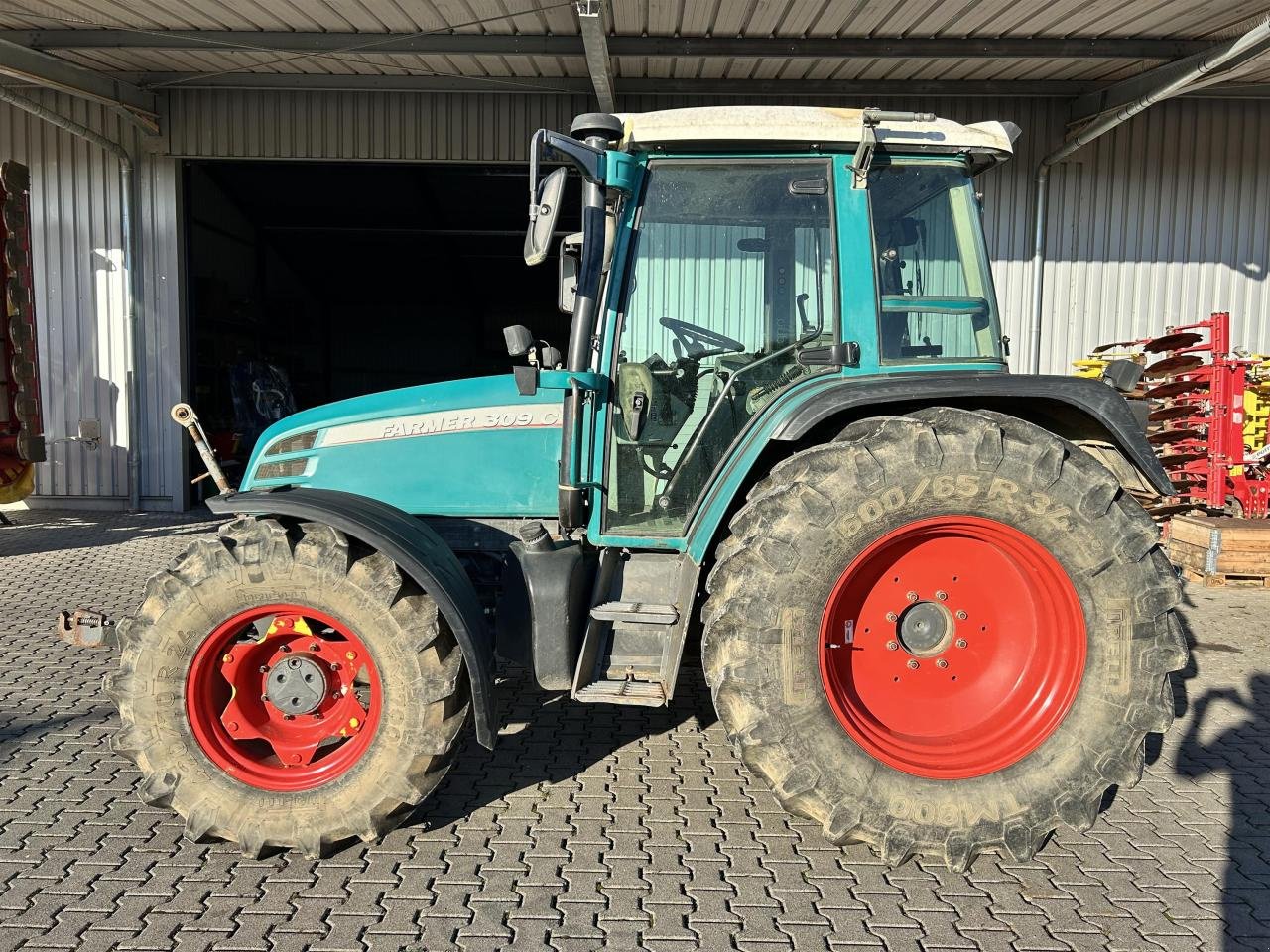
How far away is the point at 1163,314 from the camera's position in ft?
32.8

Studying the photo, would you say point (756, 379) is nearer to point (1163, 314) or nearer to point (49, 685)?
point (49, 685)

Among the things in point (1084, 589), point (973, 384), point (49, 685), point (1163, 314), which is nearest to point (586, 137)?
point (973, 384)

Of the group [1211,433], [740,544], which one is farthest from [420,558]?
[1211,433]

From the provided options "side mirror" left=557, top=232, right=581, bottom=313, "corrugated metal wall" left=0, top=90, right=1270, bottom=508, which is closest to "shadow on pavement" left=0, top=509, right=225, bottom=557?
"corrugated metal wall" left=0, top=90, right=1270, bottom=508

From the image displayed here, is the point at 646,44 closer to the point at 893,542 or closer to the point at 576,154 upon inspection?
the point at 576,154

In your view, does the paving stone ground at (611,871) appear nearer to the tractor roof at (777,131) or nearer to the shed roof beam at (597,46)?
the tractor roof at (777,131)

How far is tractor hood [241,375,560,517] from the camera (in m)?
3.52

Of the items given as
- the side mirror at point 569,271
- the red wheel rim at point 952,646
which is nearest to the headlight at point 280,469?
the side mirror at point 569,271

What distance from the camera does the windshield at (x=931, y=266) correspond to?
10.7ft

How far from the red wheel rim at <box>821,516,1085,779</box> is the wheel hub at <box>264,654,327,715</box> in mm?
1740

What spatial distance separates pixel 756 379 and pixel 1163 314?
8.71 m

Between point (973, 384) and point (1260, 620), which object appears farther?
point (1260, 620)

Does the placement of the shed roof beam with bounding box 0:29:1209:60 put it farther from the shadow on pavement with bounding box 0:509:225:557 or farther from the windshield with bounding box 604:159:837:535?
the windshield with bounding box 604:159:837:535

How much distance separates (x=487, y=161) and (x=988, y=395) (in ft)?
27.4
